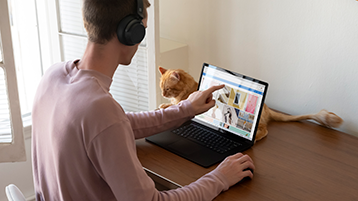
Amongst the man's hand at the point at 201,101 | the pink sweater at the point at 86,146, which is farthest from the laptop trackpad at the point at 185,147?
the pink sweater at the point at 86,146

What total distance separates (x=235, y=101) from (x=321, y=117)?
0.37m

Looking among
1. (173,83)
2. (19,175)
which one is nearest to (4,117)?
(19,175)

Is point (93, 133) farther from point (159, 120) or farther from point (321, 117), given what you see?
point (321, 117)

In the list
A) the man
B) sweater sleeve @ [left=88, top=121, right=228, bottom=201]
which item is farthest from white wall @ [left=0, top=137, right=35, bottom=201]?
sweater sleeve @ [left=88, top=121, right=228, bottom=201]

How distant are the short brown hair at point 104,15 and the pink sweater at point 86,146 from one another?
10 centimetres

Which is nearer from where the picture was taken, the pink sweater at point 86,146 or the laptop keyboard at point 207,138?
the pink sweater at point 86,146

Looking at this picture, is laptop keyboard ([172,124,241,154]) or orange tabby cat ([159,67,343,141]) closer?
laptop keyboard ([172,124,241,154])

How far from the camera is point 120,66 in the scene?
1.80m

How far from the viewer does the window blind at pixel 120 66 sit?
174 cm

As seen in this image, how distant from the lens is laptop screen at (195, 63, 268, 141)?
1224 millimetres

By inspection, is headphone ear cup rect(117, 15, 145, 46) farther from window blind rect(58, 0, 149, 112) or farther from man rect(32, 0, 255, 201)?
window blind rect(58, 0, 149, 112)

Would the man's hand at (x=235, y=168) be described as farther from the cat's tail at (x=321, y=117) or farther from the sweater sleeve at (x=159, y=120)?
the cat's tail at (x=321, y=117)

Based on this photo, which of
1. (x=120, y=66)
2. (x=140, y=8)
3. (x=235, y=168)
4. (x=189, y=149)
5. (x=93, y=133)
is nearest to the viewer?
(x=93, y=133)

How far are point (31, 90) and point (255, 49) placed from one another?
5.21ft
